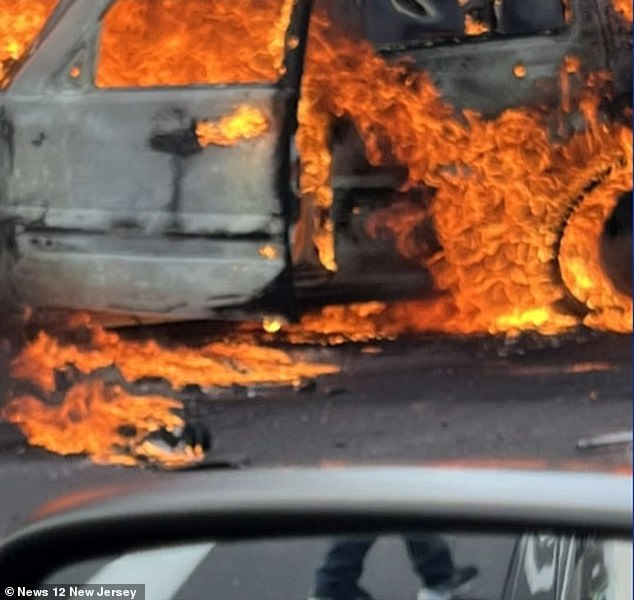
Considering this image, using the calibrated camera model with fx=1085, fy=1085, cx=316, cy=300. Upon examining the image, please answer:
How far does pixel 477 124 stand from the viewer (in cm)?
137

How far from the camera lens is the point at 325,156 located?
1379mm

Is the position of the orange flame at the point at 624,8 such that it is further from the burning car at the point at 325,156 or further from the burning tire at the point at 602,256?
the burning tire at the point at 602,256

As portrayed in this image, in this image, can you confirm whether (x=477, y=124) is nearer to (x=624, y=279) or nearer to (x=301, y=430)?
(x=624, y=279)

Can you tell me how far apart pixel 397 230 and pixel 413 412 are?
23cm

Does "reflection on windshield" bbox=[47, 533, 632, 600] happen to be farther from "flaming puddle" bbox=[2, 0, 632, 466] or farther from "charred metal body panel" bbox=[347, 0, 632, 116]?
"charred metal body panel" bbox=[347, 0, 632, 116]

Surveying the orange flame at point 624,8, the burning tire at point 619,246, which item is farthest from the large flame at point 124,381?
the orange flame at point 624,8

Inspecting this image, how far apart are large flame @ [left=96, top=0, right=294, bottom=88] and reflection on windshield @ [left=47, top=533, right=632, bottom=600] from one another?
0.59m

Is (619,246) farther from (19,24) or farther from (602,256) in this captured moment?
(19,24)

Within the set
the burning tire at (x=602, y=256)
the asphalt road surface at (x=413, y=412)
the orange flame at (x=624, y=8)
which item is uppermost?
the orange flame at (x=624, y=8)

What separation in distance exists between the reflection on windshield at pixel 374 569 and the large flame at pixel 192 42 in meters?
0.59

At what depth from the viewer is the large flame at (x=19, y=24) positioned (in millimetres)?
1456

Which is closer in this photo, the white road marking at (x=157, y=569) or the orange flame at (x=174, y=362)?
the white road marking at (x=157, y=569)

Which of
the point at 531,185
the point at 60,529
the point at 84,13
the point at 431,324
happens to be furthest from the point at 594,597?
the point at 84,13

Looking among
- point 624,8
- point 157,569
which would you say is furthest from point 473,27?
point 157,569
